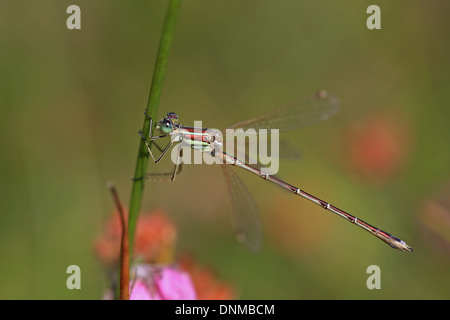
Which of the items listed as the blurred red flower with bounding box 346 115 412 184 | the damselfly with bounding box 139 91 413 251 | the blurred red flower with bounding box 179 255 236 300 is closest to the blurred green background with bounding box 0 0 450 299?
the blurred red flower with bounding box 346 115 412 184

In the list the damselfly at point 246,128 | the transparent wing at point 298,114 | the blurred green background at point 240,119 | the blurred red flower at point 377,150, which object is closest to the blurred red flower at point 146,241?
the damselfly at point 246,128

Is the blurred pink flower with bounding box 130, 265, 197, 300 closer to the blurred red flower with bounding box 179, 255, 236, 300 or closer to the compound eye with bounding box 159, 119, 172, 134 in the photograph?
the blurred red flower with bounding box 179, 255, 236, 300

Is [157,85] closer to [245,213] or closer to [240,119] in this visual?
[245,213]

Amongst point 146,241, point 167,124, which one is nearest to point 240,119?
point 167,124

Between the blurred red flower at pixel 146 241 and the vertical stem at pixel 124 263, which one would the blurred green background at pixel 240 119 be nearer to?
the blurred red flower at pixel 146 241

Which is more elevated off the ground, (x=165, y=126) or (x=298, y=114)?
(x=298, y=114)
